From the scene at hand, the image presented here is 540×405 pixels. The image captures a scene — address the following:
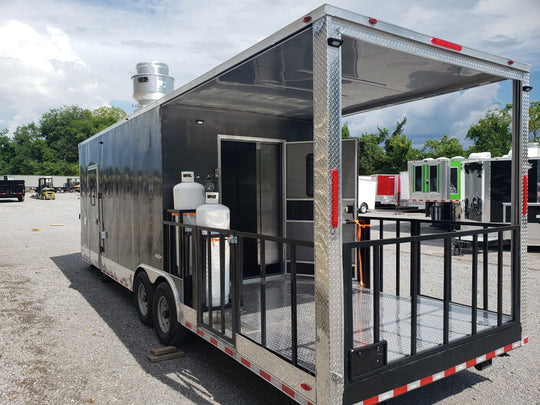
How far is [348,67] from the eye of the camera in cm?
375

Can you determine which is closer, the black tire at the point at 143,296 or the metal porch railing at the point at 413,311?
the metal porch railing at the point at 413,311

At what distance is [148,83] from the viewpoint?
6758 millimetres

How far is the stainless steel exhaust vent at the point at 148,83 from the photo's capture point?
6770 mm

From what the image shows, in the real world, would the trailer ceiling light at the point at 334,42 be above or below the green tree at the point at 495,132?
below

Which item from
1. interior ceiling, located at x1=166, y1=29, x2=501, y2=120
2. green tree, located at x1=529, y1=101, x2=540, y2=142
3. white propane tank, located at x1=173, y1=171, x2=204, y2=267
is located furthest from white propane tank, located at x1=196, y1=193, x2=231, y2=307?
green tree, located at x1=529, y1=101, x2=540, y2=142

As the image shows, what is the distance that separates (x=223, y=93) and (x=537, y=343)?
14.3 ft

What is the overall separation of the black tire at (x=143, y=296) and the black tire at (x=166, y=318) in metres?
0.29

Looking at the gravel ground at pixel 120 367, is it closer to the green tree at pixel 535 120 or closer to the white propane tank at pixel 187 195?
the white propane tank at pixel 187 195

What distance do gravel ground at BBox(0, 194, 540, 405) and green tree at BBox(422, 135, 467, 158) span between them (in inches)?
1363

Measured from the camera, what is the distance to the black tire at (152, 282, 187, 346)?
4566 mm

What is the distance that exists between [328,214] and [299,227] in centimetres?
368

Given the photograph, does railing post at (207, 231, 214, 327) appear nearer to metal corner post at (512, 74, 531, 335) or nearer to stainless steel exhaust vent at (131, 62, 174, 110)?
metal corner post at (512, 74, 531, 335)

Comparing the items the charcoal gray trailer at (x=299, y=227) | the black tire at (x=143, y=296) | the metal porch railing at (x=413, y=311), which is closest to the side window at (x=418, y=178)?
the charcoal gray trailer at (x=299, y=227)

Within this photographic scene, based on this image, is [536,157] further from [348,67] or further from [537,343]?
[348,67]
